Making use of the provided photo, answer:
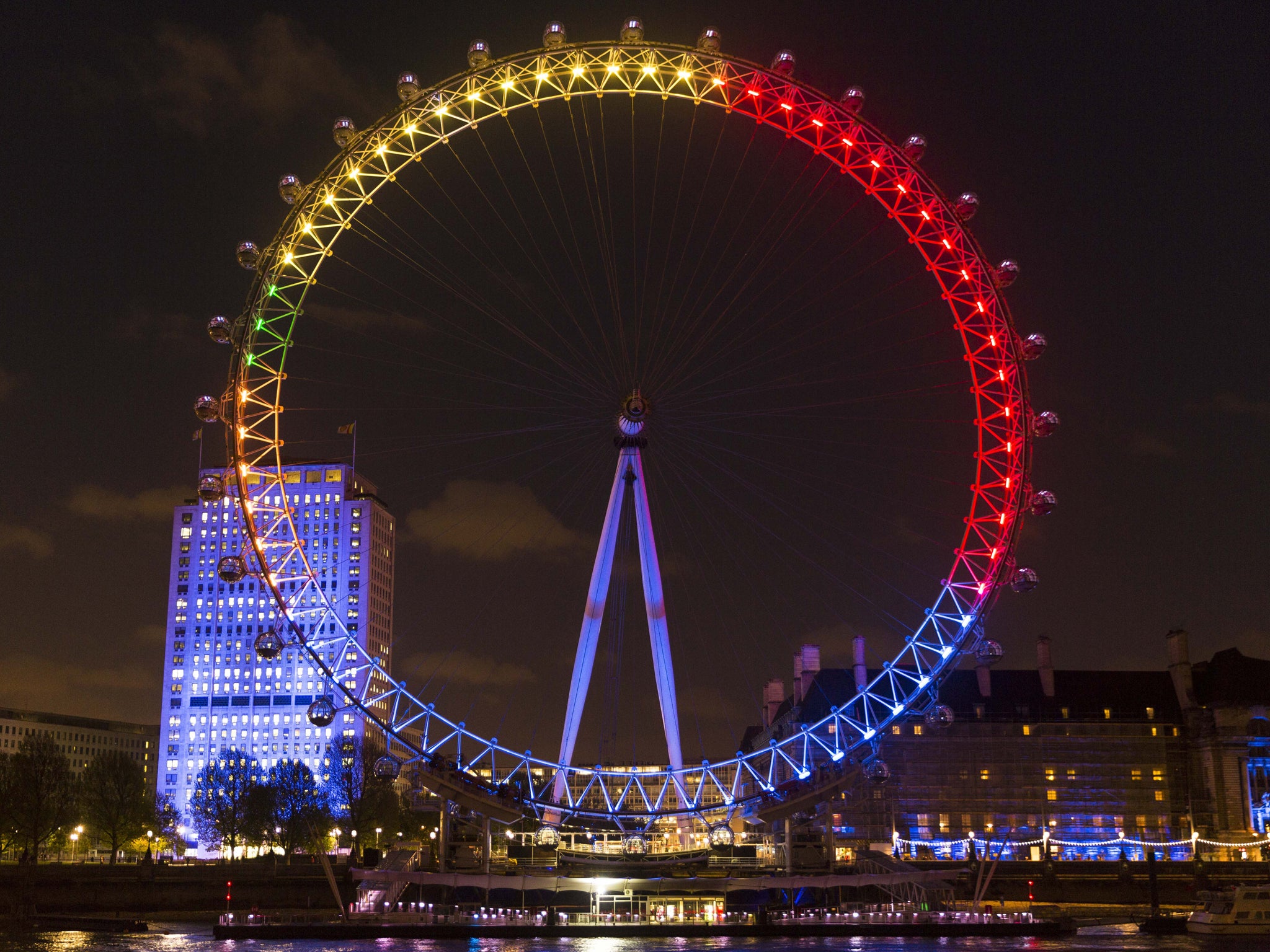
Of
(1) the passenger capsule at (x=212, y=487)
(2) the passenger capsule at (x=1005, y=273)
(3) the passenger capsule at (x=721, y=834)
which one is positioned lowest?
(3) the passenger capsule at (x=721, y=834)

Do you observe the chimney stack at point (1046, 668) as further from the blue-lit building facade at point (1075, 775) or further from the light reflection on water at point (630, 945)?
the light reflection on water at point (630, 945)

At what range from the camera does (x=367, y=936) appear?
63.7 meters

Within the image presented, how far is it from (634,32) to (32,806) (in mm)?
64529

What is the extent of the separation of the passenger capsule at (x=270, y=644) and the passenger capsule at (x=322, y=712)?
109 inches

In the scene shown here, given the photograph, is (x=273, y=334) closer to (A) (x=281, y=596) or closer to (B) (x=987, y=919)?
→ (A) (x=281, y=596)

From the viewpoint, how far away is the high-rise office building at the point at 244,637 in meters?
184

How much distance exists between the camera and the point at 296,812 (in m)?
105

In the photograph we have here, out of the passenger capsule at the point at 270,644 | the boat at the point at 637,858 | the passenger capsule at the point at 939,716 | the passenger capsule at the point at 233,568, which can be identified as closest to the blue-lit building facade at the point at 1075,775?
the boat at the point at 637,858

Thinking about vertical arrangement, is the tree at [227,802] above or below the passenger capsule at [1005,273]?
below

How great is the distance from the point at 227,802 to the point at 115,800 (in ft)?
39.2

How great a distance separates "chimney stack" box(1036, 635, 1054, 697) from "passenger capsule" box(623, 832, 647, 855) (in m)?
56.5

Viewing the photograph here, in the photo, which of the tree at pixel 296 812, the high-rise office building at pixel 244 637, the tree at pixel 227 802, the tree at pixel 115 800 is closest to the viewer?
the tree at pixel 296 812

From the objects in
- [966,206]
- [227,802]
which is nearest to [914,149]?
Answer: [966,206]

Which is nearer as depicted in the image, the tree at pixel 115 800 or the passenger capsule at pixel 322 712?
the passenger capsule at pixel 322 712
